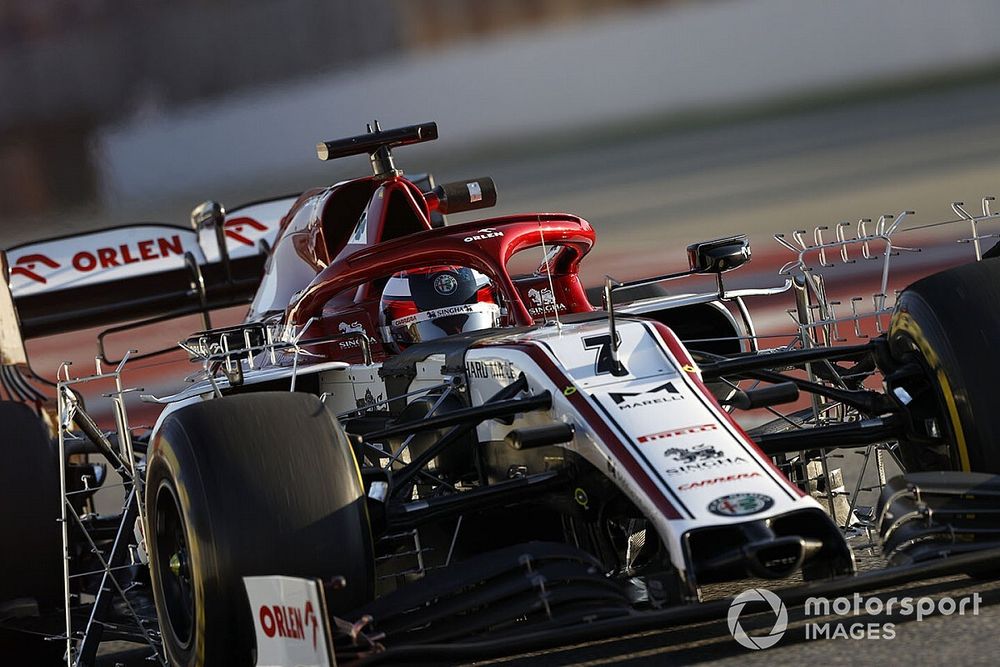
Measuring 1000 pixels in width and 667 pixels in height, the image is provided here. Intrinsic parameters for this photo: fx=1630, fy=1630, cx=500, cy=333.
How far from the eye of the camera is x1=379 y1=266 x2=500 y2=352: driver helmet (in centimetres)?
620

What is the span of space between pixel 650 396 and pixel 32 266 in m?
5.37

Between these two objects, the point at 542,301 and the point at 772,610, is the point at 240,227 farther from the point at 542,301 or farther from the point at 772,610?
the point at 772,610

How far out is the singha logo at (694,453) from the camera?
4.33 meters

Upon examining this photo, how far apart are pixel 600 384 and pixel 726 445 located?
49 centimetres

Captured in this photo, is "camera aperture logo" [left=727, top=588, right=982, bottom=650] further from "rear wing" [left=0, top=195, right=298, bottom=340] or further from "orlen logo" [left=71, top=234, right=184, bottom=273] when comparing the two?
"orlen logo" [left=71, top=234, right=184, bottom=273]

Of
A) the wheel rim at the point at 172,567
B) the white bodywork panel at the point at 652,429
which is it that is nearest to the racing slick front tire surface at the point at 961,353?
the white bodywork panel at the point at 652,429

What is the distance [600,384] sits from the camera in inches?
186

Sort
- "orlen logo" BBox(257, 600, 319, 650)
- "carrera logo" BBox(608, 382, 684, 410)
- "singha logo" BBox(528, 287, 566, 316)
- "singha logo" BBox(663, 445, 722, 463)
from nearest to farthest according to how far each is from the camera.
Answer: "orlen logo" BBox(257, 600, 319, 650), "singha logo" BBox(663, 445, 722, 463), "carrera logo" BBox(608, 382, 684, 410), "singha logo" BBox(528, 287, 566, 316)

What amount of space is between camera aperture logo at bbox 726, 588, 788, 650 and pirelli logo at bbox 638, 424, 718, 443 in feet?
1.61

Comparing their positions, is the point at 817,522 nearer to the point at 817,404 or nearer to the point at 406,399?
the point at 817,404

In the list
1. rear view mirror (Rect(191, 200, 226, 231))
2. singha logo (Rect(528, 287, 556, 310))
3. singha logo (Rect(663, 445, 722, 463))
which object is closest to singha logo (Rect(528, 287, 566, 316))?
singha logo (Rect(528, 287, 556, 310))

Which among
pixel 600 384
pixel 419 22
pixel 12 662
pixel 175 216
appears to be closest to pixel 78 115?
pixel 175 216

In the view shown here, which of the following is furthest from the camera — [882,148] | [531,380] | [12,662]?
[882,148]

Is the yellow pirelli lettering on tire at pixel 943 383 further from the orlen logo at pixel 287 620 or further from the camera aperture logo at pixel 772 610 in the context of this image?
the orlen logo at pixel 287 620
